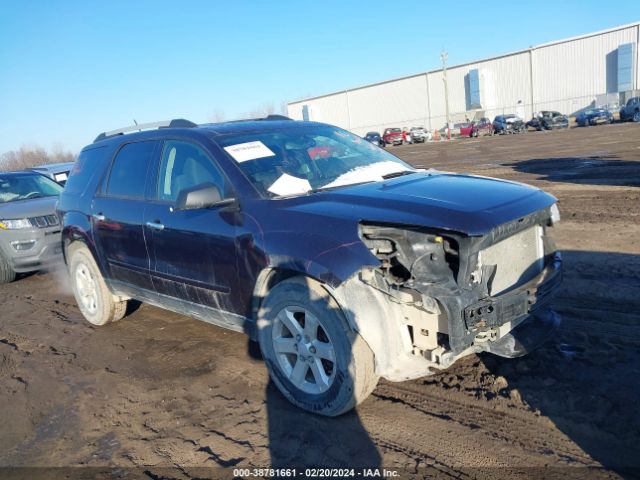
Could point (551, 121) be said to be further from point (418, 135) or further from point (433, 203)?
point (433, 203)

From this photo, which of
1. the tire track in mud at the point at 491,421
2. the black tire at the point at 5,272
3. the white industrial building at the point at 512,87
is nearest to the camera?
the tire track in mud at the point at 491,421

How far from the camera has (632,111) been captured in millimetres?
35250

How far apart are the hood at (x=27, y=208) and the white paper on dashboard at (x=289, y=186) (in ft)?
19.5

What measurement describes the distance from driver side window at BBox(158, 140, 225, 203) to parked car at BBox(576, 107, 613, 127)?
40459 mm

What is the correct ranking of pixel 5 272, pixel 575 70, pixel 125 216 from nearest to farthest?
pixel 125 216 → pixel 5 272 → pixel 575 70

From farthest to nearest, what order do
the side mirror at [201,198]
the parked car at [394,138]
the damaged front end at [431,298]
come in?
1. the parked car at [394,138]
2. the side mirror at [201,198]
3. the damaged front end at [431,298]

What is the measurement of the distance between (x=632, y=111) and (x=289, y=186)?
3902cm

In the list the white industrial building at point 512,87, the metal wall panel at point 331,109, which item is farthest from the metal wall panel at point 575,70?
the metal wall panel at point 331,109

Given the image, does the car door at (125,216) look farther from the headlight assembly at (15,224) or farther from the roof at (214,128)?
the headlight assembly at (15,224)

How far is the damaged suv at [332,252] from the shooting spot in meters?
2.98

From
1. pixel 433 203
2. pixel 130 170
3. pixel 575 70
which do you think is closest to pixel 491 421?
pixel 433 203

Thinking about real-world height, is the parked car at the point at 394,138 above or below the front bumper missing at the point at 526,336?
above

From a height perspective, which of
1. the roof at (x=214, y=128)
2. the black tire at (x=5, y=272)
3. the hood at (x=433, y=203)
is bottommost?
the black tire at (x=5, y=272)

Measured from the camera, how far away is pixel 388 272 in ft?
10.1
